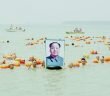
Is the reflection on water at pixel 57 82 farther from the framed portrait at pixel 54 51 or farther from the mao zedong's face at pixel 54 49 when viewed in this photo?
the mao zedong's face at pixel 54 49

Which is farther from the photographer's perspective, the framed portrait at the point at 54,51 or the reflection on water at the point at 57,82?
the framed portrait at the point at 54,51

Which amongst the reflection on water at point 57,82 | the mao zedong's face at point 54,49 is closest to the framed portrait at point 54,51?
the mao zedong's face at point 54,49

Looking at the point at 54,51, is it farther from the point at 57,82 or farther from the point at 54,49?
the point at 57,82

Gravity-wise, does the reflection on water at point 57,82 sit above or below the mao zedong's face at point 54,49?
below

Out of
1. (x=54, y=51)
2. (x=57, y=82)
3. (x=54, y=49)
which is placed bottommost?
(x=57, y=82)

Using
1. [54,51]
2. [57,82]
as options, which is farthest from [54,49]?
[57,82]

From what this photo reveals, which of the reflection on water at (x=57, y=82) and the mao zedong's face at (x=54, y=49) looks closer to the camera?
the reflection on water at (x=57, y=82)

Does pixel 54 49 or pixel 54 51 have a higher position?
pixel 54 49

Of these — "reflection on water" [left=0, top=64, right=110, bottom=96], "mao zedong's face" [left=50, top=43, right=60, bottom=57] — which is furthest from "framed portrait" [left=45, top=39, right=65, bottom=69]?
"reflection on water" [left=0, top=64, right=110, bottom=96]

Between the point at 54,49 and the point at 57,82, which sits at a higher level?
the point at 54,49

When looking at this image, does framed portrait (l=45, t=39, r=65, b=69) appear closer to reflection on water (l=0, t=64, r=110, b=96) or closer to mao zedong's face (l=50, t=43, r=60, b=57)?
mao zedong's face (l=50, t=43, r=60, b=57)

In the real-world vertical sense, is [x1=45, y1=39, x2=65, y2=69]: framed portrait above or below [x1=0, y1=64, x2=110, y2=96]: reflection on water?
above

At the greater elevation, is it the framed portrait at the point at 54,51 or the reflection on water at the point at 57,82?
the framed portrait at the point at 54,51

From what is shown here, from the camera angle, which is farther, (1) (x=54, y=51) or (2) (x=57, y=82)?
(1) (x=54, y=51)
